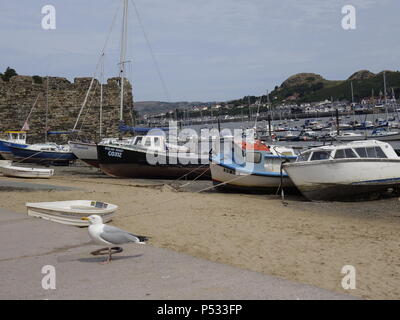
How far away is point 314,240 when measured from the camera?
9773mm

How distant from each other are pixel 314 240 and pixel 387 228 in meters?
2.83

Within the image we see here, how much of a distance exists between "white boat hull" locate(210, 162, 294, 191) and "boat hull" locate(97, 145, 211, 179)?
445 cm

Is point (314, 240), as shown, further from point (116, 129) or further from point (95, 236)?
point (116, 129)

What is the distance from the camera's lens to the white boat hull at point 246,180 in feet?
60.7

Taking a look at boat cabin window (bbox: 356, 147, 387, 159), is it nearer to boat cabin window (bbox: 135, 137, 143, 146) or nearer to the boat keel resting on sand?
the boat keel resting on sand

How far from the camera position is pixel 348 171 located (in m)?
15.9

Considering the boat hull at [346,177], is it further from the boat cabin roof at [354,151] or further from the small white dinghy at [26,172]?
the small white dinghy at [26,172]

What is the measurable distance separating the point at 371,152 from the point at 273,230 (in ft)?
22.6

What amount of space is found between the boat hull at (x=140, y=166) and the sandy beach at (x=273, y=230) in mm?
5458

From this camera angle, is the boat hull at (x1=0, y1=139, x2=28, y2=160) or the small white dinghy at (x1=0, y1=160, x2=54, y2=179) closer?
the small white dinghy at (x1=0, y1=160, x2=54, y2=179)

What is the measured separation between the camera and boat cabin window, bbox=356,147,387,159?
635 inches

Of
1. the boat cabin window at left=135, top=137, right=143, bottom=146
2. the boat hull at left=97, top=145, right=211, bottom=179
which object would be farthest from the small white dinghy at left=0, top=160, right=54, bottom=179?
the boat cabin window at left=135, top=137, right=143, bottom=146

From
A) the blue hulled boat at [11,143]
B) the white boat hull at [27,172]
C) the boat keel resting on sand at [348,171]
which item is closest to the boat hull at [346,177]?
the boat keel resting on sand at [348,171]
